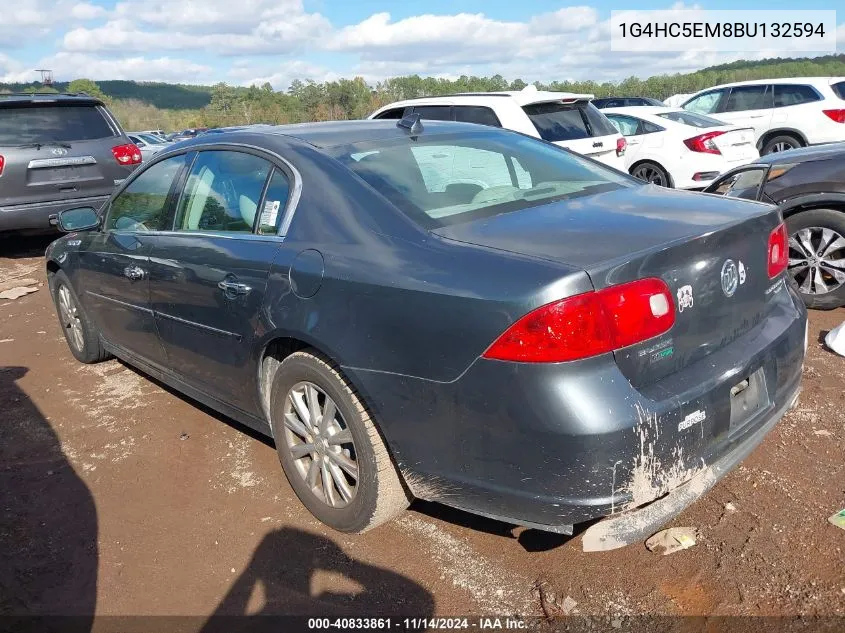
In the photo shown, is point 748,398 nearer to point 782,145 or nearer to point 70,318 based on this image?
point 70,318

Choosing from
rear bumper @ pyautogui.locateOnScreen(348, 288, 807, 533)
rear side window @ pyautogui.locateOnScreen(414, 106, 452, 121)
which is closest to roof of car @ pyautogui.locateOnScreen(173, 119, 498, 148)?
rear bumper @ pyautogui.locateOnScreen(348, 288, 807, 533)

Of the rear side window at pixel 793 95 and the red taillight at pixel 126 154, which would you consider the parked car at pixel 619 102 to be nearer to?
the rear side window at pixel 793 95

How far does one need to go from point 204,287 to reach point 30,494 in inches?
52.4

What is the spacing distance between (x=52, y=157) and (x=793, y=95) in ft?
38.4

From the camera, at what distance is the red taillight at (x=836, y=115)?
11906mm

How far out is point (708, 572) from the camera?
2.54 metres

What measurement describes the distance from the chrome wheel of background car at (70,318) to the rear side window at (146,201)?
38.6 inches

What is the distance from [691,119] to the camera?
10.7m

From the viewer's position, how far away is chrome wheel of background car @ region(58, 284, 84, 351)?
5.00 meters

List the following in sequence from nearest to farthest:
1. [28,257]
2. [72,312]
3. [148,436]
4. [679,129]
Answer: [148,436]
[72,312]
[28,257]
[679,129]

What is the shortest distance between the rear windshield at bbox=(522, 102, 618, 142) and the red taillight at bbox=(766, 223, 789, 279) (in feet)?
16.0

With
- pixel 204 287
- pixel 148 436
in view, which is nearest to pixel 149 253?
pixel 204 287

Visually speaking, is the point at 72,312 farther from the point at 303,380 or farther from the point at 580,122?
the point at 580,122

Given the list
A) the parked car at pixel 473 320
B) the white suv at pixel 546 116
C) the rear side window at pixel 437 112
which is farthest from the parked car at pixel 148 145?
the parked car at pixel 473 320
